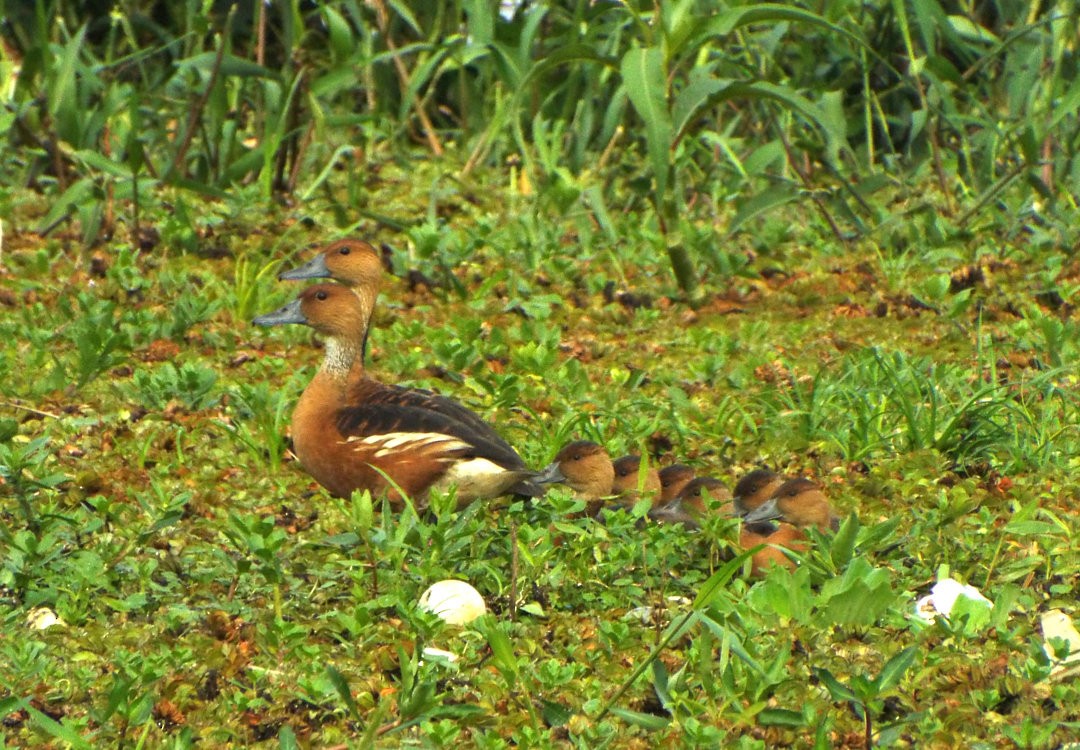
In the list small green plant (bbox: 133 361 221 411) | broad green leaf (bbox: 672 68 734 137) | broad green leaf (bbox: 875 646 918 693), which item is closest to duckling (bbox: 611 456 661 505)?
broad green leaf (bbox: 875 646 918 693)

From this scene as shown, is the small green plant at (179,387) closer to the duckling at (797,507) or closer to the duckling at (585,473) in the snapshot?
the duckling at (585,473)

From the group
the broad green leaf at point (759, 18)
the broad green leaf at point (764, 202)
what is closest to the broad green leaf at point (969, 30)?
the broad green leaf at point (764, 202)

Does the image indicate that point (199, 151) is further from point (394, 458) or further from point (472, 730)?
point (472, 730)

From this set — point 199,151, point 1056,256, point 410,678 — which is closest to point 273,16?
point 199,151

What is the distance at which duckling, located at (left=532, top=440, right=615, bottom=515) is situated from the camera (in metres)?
5.07

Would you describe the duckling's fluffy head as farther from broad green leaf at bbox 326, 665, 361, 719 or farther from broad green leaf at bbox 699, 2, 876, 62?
broad green leaf at bbox 699, 2, 876, 62

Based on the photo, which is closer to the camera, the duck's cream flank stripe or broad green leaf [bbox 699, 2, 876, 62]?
the duck's cream flank stripe

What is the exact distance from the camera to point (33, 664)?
396 cm

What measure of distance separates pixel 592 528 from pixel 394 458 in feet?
2.44

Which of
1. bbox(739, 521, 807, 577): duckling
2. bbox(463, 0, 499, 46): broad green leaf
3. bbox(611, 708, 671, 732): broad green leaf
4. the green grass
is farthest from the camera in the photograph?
bbox(463, 0, 499, 46): broad green leaf

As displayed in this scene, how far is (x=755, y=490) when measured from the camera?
4980 mm

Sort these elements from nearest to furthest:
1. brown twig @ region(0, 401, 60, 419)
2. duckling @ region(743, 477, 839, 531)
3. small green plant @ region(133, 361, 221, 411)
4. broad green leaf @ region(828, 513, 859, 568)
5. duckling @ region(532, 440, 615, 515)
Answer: broad green leaf @ region(828, 513, 859, 568) < duckling @ region(743, 477, 839, 531) < duckling @ region(532, 440, 615, 515) < brown twig @ region(0, 401, 60, 419) < small green plant @ region(133, 361, 221, 411)

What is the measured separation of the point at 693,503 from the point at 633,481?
228 mm

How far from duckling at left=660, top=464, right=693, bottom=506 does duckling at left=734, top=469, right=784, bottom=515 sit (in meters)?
0.19
